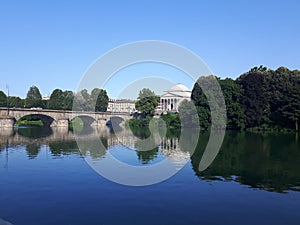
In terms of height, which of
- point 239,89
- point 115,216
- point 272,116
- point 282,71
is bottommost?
point 115,216

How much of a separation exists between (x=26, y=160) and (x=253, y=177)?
54.2 feet

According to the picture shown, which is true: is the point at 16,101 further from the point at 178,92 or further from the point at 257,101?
the point at 257,101

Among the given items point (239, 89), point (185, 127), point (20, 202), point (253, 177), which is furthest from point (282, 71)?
point (20, 202)

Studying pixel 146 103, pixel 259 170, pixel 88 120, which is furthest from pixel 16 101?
pixel 259 170

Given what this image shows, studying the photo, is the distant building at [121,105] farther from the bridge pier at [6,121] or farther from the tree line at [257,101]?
the bridge pier at [6,121]

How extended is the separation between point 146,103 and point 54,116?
80.5 feet

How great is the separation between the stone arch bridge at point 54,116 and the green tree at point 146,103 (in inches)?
272

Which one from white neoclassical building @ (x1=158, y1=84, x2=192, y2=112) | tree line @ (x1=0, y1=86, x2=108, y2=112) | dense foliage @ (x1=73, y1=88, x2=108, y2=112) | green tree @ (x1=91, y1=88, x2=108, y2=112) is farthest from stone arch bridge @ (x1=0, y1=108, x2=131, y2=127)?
white neoclassical building @ (x1=158, y1=84, x2=192, y2=112)

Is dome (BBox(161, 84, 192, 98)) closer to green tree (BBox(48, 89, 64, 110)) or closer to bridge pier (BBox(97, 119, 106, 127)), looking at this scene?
bridge pier (BBox(97, 119, 106, 127))

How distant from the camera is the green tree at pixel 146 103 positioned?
8450 centimetres

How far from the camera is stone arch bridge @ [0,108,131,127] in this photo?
6294 cm

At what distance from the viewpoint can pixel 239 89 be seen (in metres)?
65.8

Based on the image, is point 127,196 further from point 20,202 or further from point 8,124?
point 8,124

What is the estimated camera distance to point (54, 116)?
7225cm
